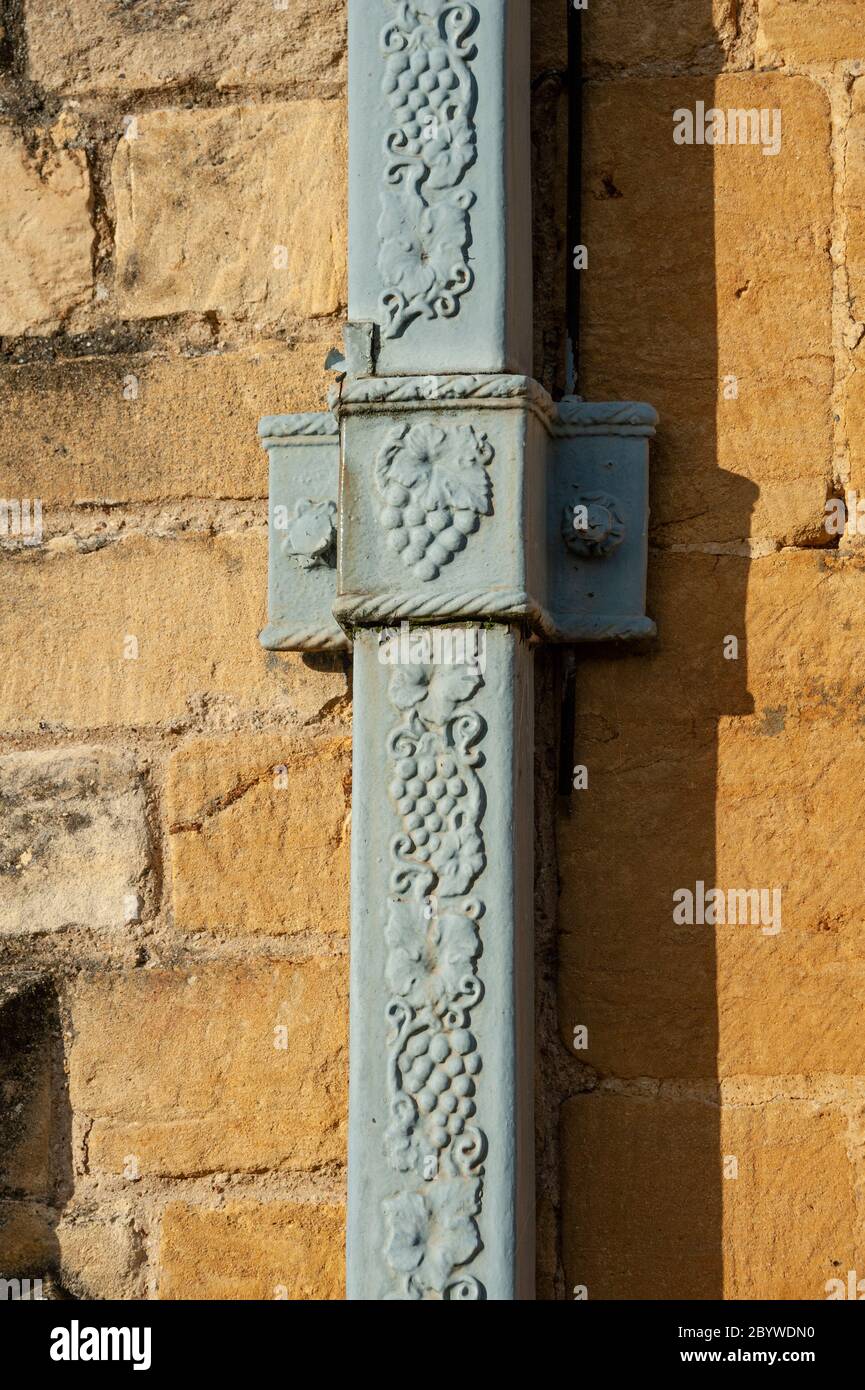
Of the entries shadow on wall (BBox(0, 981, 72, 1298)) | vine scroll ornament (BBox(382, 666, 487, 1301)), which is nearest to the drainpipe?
vine scroll ornament (BBox(382, 666, 487, 1301))

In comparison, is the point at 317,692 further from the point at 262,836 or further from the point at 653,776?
the point at 653,776

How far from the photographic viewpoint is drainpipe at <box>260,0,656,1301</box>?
6.60 feet

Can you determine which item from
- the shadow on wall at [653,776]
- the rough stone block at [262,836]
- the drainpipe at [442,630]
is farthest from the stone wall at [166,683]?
the shadow on wall at [653,776]

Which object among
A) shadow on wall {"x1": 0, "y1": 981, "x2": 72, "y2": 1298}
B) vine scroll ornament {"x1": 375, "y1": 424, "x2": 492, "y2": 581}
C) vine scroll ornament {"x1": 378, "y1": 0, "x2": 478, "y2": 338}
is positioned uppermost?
vine scroll ornament {"x1": 378, "y1": 0, "x2": 478, "y2": 338}

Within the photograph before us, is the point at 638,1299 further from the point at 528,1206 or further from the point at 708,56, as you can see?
the point at 708,56

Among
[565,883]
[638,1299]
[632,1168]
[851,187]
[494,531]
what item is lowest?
[638,1299]

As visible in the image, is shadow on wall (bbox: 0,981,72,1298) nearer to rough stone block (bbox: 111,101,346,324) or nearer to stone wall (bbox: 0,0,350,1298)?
stone wall (bbox: 0,0,350,1298)

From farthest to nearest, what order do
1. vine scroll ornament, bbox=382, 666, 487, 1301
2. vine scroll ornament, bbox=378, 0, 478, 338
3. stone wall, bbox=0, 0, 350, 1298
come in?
stone wall, bbox=0, 0, 350, 1298 → vine scroll ornament, bbox=378, 0, 478, 338 → vine scroll ornament, bbox=382, 666, 487, 1301

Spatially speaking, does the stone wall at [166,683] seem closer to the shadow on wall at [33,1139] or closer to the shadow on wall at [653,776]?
the shadow on wall at [33,1139]

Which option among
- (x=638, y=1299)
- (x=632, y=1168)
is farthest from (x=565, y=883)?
(x=638, y=1299)

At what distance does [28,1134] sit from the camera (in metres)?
2.27

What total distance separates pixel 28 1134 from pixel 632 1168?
0.80 m

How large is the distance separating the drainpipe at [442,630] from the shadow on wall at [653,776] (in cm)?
9

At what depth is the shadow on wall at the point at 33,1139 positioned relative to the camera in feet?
7.36
